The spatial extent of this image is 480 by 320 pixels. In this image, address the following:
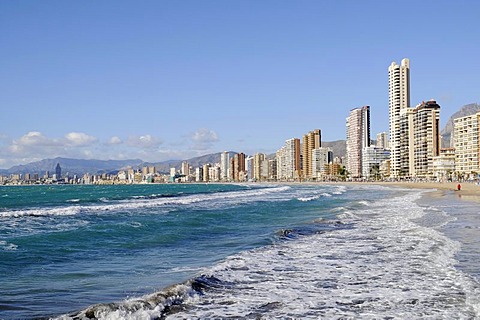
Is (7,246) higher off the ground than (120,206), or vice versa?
(7,246)

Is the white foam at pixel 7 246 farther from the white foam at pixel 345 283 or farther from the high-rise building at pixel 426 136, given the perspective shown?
the high-rise building at pixel 426 136

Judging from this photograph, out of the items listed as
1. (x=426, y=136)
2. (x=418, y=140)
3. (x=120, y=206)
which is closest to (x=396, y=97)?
(x=418, y=140)

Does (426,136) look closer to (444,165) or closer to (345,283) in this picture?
(444,165)

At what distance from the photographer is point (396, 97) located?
527ft

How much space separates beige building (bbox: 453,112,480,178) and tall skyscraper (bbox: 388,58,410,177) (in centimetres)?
2784

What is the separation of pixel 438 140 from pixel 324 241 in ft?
428

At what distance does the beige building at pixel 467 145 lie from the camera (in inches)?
4594

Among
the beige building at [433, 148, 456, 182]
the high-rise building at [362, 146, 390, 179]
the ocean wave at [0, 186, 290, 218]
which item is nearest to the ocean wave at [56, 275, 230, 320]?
the ocean wave at [0, 186, 290, 218]

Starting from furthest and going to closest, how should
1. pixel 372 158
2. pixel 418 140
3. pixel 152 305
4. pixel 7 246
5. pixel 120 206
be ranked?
pixel 372 158 < pixel 418 140 < pixel 120 206 < pixel 7 246 < pixel 152 305

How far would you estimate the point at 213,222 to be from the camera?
82.8 ft

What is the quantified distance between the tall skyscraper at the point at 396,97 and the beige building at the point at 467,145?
91.3 feet

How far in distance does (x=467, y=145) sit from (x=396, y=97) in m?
43.8

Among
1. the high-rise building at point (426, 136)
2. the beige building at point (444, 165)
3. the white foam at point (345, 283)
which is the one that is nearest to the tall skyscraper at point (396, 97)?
the high-rise building at point (426, 136)

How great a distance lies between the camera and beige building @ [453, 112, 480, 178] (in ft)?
383
